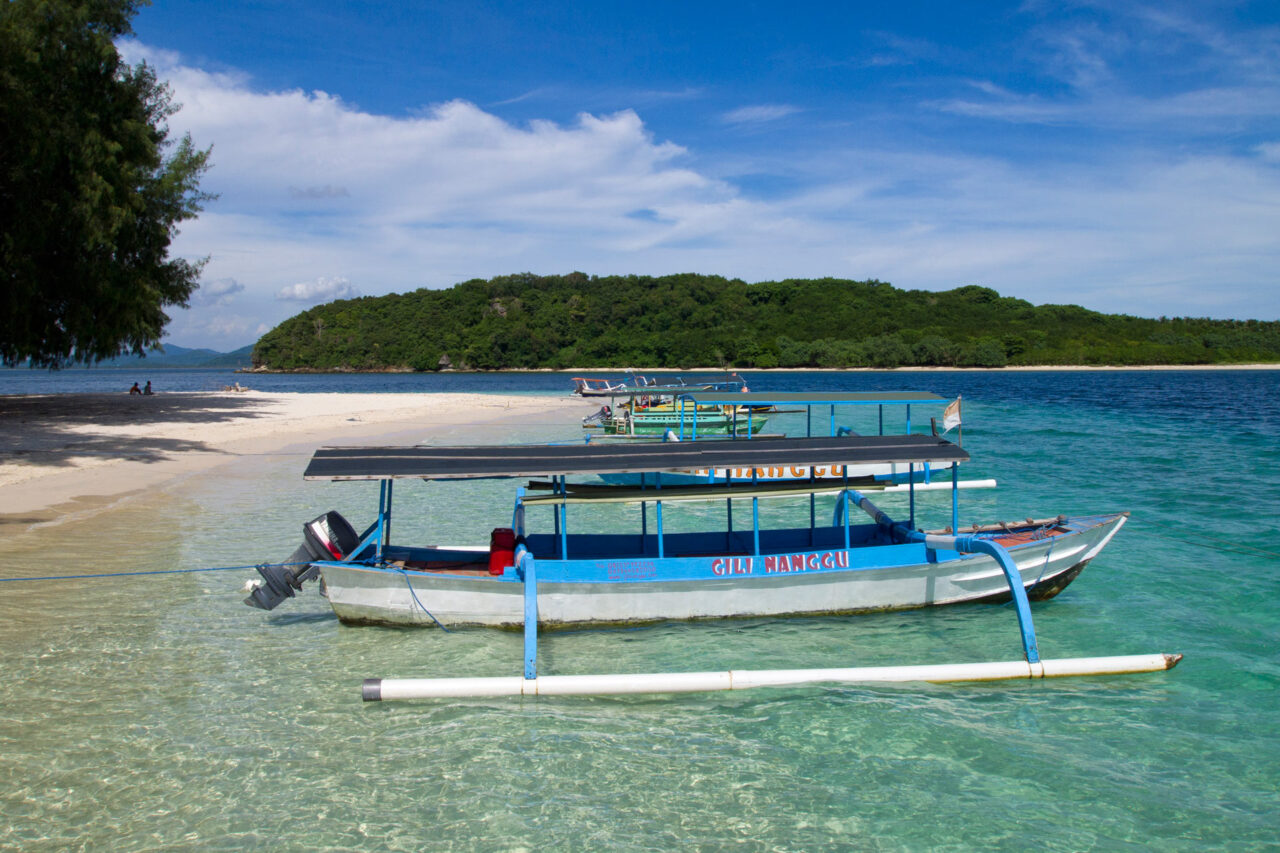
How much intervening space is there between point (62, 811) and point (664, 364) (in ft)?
451

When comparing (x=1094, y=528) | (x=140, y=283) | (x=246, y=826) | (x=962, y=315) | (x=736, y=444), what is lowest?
(x=246, y=826)

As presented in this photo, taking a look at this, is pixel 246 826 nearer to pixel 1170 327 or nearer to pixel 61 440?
pixel 61 440

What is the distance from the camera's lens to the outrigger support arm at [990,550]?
27.2 ft

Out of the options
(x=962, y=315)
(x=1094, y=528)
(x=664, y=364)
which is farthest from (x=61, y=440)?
(x=962, y=315)

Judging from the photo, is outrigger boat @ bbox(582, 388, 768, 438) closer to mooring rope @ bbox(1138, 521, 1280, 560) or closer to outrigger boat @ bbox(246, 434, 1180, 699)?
mooring rope @ bbox(1138, 521, 1280, 560)

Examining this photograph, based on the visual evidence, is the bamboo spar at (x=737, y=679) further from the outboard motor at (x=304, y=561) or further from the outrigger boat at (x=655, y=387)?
the outrigger boat at (x=655, y=387)

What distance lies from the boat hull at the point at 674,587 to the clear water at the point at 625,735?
0.87ft

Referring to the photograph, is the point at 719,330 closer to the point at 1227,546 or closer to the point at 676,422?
the point at 676,422

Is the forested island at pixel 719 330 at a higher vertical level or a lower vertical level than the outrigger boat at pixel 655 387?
higher

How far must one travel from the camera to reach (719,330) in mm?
145875

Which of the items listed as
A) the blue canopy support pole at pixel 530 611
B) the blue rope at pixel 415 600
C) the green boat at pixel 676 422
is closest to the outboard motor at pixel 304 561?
the blue rope at pixel 415 600

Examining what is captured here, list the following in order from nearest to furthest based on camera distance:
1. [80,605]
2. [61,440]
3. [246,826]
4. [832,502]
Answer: [246,826] → [80,605] → [832,502] → [61,440]

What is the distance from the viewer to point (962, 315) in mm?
146125

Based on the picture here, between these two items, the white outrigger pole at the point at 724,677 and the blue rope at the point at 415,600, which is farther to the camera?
the blue rope at the point at 415,600
